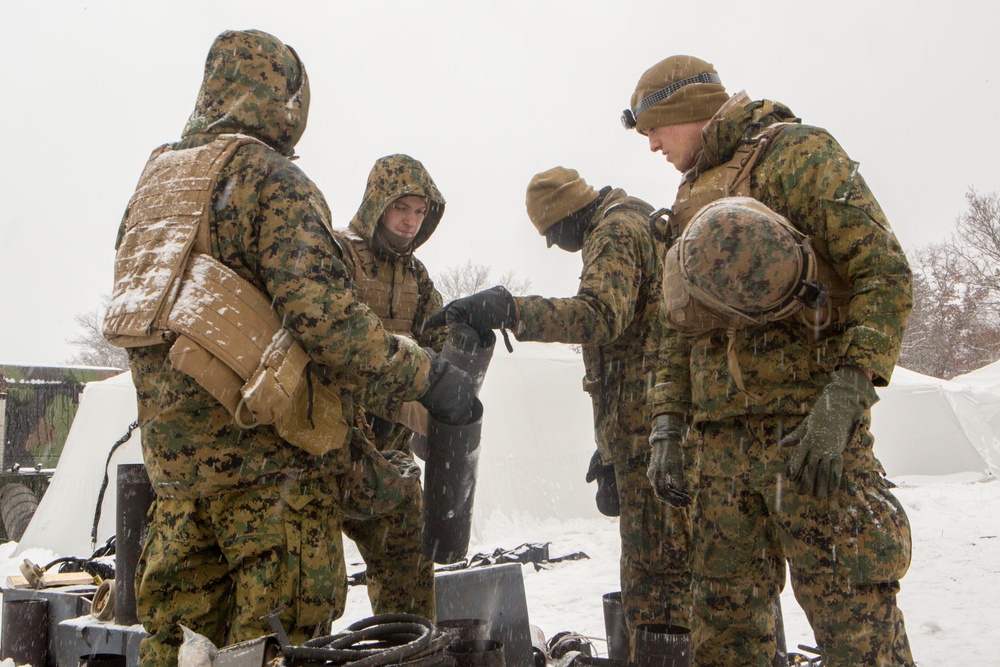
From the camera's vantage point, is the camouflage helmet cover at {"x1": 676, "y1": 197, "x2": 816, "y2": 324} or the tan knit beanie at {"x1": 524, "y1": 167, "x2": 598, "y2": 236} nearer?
the camouflage helmet cover at {"x1": 676, "y1": 197, "x2": 816, "y2": 324}

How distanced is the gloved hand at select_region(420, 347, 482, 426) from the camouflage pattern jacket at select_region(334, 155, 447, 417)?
105 cm

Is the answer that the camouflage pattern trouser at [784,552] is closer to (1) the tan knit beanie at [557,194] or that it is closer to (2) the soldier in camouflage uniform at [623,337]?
(2) the soldier in camouflage uniform at [623,337]

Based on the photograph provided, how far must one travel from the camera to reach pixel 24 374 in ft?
40.4

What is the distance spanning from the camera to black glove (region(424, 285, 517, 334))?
2719 millimetres

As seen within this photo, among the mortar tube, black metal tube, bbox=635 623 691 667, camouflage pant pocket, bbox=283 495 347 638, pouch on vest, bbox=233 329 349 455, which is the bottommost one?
black metal tube, bbox=635 623 691 667

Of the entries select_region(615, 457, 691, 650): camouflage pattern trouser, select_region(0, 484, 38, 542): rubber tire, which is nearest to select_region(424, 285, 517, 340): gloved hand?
select_region(615, 457, 691, 650): camouflage pattern trouser

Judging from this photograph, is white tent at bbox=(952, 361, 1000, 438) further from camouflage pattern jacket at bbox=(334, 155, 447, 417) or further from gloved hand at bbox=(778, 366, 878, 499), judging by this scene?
gloved hand at bbox=(778, 366, 878, 499)

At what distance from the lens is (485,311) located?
272 centimetres

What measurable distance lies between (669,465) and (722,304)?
587 millimetres

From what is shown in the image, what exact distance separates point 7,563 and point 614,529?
6657mm

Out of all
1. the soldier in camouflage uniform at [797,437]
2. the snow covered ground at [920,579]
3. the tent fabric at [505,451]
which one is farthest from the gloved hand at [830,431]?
the tent fabric at [505,451]

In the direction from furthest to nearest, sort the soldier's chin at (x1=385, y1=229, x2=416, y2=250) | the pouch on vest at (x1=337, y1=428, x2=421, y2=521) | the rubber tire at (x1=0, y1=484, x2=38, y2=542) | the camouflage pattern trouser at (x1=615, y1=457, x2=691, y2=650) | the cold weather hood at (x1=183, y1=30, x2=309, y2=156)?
the rubber tire at (x1=0, y1=484, x2=38, y2=542) < the soldier's chin at (x1=385, y1=229, x2=416, y2=250) < the camouflage pattern trouser at (x1=615, y1=457, x2=691, y2=650) < the pouch on vest at (x1=337, y1=428, x2=421, y2=521) < the cold weather hood at (x1=183, y1=30, x2=309, y2=156)

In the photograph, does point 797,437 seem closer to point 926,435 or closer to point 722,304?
point 722,304

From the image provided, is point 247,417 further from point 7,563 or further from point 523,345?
point 523,345
